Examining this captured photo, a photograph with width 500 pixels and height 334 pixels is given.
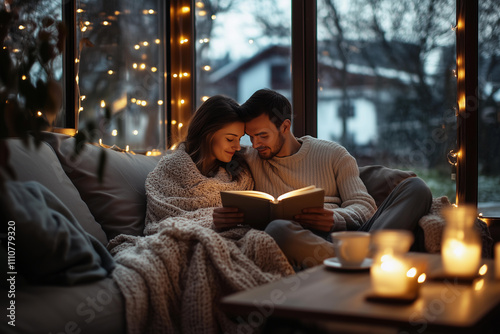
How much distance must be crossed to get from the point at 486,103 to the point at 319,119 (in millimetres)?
929

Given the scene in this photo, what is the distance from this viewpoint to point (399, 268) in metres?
0.98

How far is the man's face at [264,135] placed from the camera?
2344mm

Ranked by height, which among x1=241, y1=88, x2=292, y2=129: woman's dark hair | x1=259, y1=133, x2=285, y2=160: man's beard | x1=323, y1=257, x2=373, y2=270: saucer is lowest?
x1=323, y1=257, x2=373, y2=270: saucer

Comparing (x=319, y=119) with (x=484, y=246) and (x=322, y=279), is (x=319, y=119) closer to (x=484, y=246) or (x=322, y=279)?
(x=484, y=246)

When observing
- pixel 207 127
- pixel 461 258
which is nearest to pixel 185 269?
pixel 461 258

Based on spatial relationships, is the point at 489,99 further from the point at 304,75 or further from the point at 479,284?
the point at 479,284

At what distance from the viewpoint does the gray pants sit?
5.40 ft

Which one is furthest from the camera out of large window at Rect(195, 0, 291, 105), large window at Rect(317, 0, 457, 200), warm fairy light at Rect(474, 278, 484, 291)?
large window at Rect(195, 0, 291, 105)

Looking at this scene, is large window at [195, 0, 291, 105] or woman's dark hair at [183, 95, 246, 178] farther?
large window at [195, 0, 291, 105]

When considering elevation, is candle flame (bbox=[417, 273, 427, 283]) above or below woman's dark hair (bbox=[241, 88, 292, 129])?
below

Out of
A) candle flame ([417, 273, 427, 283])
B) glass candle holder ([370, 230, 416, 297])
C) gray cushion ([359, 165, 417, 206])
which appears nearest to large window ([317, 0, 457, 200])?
gray cushion ([359, 165, 417, 206])

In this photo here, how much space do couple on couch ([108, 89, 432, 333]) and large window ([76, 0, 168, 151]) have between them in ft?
2.48

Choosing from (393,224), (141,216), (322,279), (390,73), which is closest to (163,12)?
(390,73)

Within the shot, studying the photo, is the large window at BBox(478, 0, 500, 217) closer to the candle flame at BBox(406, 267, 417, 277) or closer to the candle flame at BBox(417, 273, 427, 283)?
the candle flame at BBox(417, 273, 427, 283)
